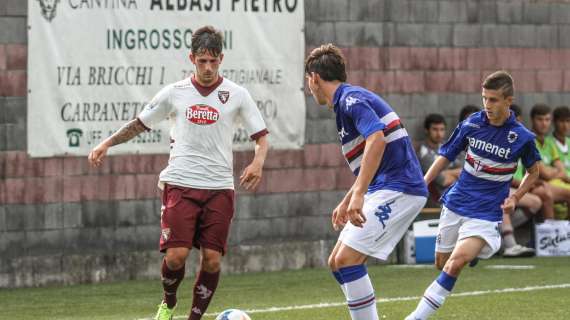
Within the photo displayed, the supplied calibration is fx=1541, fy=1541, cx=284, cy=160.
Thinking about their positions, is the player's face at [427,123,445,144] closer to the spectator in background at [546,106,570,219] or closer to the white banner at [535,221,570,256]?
the white banner at [535,221,570,256]

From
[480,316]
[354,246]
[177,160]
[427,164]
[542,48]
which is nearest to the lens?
[354,246]

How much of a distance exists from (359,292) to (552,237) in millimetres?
8911

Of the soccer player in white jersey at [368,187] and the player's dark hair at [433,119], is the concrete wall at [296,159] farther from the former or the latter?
the soccer player in white jersey at [368,187]

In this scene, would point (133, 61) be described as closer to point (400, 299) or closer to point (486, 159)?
point (400, 299)

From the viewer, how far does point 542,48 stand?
61.7 ft

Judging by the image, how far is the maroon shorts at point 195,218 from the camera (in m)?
10.5

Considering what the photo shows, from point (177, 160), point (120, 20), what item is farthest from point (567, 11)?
point (177, 160)

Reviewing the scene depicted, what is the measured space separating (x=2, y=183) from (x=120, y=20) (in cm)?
194

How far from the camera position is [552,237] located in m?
17.7

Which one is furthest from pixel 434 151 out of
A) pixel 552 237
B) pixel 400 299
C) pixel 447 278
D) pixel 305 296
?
pixel 447 278

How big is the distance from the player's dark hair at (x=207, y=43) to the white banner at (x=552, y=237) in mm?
8053

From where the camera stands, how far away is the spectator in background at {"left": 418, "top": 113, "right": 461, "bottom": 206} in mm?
17156

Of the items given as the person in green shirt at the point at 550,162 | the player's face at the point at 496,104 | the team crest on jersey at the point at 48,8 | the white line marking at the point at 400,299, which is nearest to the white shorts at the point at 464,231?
the player's face at the point at 496,104

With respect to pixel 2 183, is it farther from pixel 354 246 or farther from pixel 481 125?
pixel 354 246
